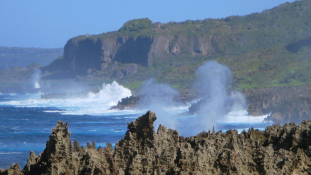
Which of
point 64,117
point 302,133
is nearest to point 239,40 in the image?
point 64,117

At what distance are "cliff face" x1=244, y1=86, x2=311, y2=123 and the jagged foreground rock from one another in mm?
56320

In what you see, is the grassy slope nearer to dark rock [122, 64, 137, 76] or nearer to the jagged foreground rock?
dark rock [122, 64, 137, 76]

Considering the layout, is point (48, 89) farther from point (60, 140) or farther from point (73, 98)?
point (60, 140)

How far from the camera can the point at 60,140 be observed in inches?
762

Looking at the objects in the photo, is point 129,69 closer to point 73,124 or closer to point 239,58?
point 239,58

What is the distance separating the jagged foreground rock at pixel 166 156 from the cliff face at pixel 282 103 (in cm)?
5632

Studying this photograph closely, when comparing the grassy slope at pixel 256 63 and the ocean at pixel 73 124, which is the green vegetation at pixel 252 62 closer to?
the grassy slope at pixel 256 63

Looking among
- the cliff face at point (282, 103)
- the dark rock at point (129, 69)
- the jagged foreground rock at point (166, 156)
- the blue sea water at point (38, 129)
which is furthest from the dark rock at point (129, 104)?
the jagged foreground rock at point (166, 156)

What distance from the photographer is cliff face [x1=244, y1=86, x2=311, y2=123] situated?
78062mm

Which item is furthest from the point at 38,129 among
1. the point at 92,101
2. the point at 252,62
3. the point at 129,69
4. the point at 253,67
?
the point at 129,69

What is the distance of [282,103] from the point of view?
283 feet

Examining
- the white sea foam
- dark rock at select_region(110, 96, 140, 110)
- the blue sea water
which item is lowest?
the blue sea water

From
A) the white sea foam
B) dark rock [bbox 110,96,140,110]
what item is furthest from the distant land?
dark rock [bbox 110,96,140,110]

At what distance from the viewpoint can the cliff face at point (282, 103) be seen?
7806 centimetres
